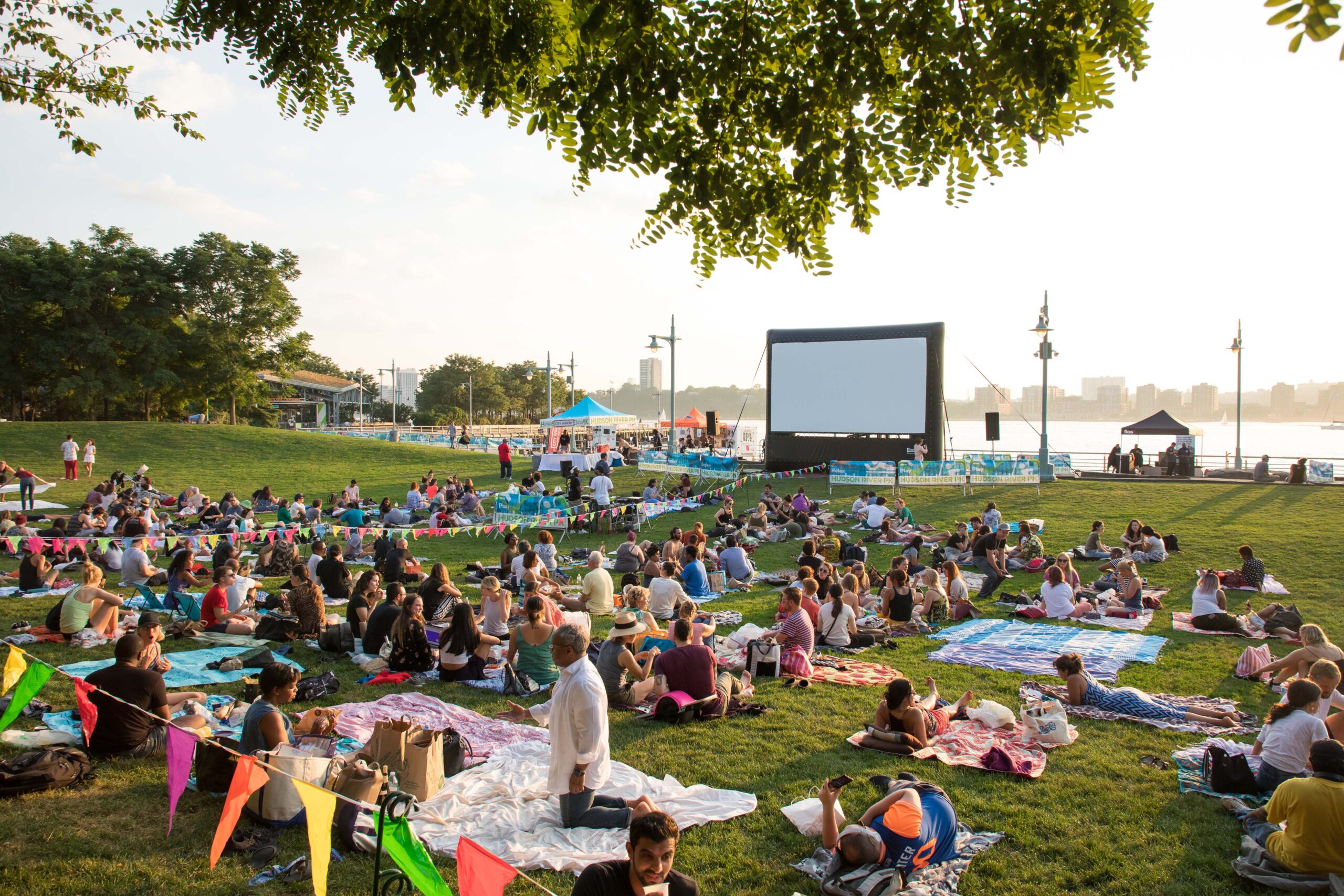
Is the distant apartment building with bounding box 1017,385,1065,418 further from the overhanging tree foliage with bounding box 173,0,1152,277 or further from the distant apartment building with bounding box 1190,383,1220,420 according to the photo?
the overhanging tree foliage with bounding box 173,0,1152,277

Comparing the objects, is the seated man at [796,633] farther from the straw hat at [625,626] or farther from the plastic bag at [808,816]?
the plastic bag at [808,816]

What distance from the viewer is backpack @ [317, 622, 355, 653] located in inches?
342

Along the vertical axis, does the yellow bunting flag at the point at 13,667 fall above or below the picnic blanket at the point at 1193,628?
above

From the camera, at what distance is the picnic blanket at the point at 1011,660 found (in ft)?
27.8

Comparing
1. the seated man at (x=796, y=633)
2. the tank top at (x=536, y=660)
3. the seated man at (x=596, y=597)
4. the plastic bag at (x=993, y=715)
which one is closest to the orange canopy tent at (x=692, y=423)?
the seated man at (x=596, y=597)

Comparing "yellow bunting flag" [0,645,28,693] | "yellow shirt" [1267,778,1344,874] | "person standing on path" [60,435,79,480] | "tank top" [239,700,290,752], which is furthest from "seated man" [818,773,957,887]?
"person standing on path" [60,435,79,480]

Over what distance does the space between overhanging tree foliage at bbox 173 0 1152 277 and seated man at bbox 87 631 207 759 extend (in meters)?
4.55

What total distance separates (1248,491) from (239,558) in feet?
78.6

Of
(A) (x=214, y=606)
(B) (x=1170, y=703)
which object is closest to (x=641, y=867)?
(B) (x=1170, y=703)

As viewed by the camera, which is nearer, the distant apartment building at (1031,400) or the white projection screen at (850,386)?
the white projection screen at (850,386)

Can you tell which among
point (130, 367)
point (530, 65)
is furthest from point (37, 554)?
point (130, 367)

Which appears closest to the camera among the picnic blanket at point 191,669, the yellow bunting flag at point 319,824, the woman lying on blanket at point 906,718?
the yellow bunting flag at point 319,824

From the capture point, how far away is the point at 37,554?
1146cm

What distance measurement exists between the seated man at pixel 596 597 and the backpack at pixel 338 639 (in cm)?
307
